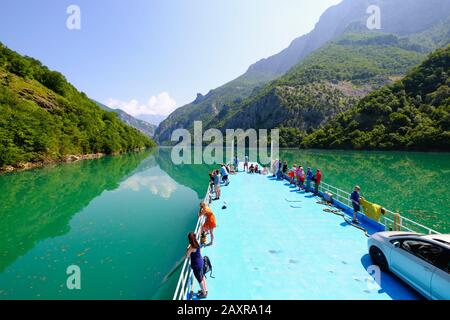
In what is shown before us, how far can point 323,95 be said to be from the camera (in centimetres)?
16225

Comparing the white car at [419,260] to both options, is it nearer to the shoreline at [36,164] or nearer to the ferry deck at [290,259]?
the ferry deck at [290,259]

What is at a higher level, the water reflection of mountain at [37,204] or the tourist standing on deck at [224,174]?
the tourist standing on deck at [224,174]

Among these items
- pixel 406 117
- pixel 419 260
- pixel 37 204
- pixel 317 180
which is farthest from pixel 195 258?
pixel 406 117

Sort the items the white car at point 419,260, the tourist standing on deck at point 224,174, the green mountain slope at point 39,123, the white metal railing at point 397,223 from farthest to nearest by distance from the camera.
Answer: the green mountain slope at point 39,123, the tourist standing on deck at point 224,174, the white metal railing at point 397,223, the white car at point 419,260

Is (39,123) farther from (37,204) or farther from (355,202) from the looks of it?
(355,202)

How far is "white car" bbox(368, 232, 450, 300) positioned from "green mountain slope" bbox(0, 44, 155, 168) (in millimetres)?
51174

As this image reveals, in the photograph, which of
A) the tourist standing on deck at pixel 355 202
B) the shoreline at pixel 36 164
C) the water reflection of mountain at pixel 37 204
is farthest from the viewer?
the shoreline at pixel 36 164

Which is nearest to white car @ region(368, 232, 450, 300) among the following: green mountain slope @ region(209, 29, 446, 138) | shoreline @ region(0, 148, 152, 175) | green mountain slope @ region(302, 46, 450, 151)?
shoreline @ region(0, 148, 152, 175)

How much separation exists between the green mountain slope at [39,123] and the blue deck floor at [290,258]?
45.3 meters

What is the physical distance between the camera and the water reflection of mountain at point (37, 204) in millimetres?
15110

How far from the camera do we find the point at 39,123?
52.2 meters

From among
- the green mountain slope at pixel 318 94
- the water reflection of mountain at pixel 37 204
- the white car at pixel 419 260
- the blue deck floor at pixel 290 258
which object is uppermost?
the green mountain slope at pixel 318 94

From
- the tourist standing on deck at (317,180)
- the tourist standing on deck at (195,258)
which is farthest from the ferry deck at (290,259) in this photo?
the tourist standing on deck at (317,180)

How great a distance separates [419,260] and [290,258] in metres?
3.85
